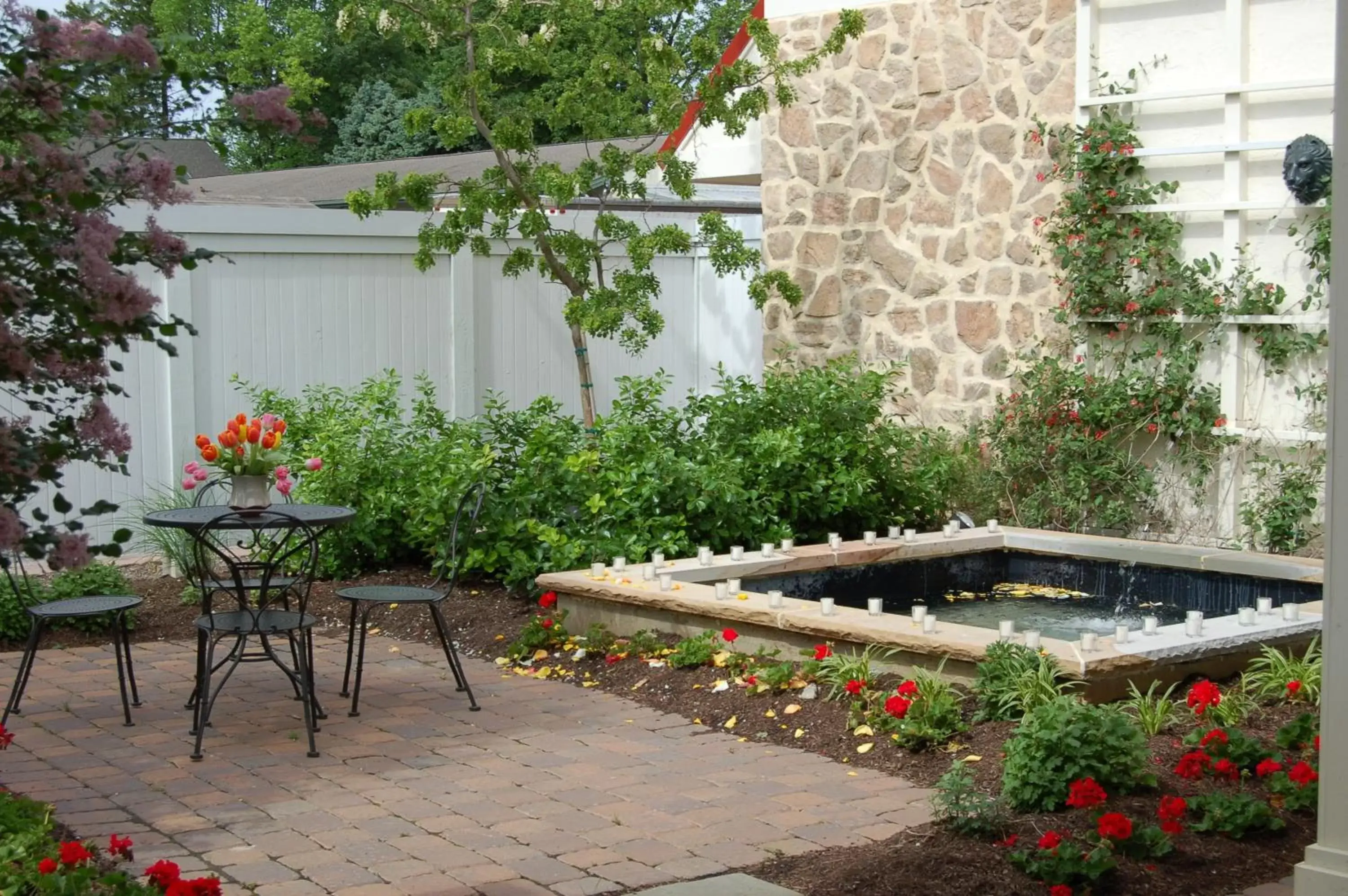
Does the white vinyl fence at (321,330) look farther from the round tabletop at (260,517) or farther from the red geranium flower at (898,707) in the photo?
the red geranium flower at (898,707)

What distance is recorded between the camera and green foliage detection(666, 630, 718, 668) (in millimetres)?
6402

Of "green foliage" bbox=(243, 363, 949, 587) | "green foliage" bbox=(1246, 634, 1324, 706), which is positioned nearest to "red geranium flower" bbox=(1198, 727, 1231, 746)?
"green foliage" bbox=(1246, 634, 1324, 706)

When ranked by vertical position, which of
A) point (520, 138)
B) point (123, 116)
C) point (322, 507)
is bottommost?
point (322, 507)

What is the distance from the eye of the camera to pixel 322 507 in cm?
623

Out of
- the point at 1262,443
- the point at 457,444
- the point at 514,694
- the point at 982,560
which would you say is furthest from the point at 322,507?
the point at 1262,443

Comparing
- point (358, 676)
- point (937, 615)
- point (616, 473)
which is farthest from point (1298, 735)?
point (616, 473)

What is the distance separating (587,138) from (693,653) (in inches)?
208

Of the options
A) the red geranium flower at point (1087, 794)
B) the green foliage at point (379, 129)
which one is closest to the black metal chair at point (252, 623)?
the red geranium flower at point (1087, 794)

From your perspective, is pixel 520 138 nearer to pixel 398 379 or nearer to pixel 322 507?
pixel 398 379

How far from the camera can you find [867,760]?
5.30m

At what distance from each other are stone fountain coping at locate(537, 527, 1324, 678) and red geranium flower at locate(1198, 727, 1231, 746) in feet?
1.80

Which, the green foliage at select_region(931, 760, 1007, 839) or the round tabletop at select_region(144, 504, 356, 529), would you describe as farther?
the round tabletop at select_region(144, 504, 356, 529)

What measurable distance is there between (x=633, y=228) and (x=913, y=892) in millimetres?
6859

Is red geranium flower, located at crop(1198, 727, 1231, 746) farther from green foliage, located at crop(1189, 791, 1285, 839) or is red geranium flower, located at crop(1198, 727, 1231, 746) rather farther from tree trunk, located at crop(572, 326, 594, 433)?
tree trunk, located at crop(572, 326, 594, 433)
